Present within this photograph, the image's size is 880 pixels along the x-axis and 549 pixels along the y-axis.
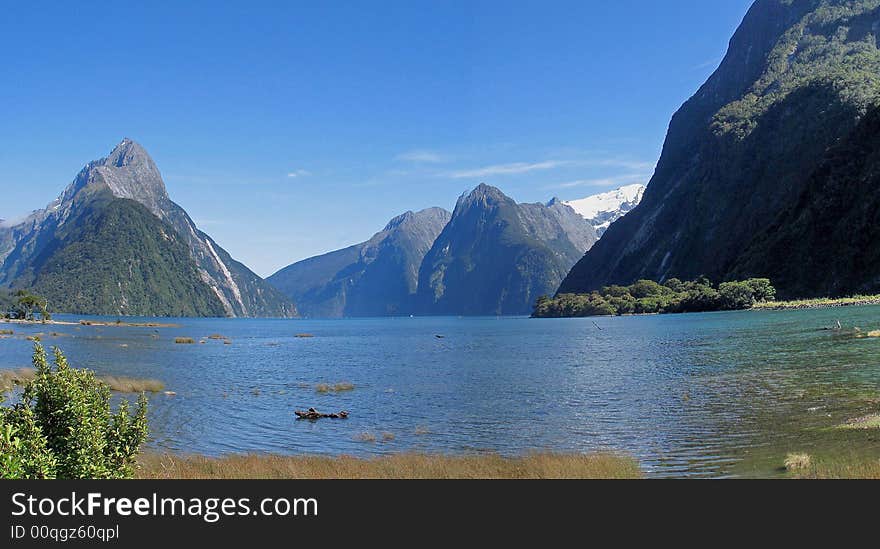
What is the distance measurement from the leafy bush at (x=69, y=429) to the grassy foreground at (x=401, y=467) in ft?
23.3

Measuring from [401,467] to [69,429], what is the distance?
48.2ft

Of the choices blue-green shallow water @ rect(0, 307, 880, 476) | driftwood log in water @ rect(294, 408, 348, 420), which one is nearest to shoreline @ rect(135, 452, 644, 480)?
blue-green shallow water @ rect(0, 307, 880, 476)

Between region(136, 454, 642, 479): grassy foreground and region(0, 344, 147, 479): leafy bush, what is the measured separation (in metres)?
7.09

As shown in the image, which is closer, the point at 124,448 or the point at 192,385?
the point at 124,448

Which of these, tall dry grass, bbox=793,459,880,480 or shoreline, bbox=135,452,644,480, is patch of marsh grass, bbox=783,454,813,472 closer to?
tall dry grass, bbox=793,459,880,480

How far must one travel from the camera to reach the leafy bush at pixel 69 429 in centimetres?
1565

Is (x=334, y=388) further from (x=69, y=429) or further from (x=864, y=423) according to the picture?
(x=69, y=429)

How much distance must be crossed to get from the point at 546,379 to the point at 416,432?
2879cm

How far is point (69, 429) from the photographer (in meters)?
17.1

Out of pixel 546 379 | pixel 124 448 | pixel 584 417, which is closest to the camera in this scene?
pixel 124 448

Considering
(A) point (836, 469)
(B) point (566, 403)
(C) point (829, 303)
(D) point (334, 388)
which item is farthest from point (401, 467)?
(C) point (829, 303)
